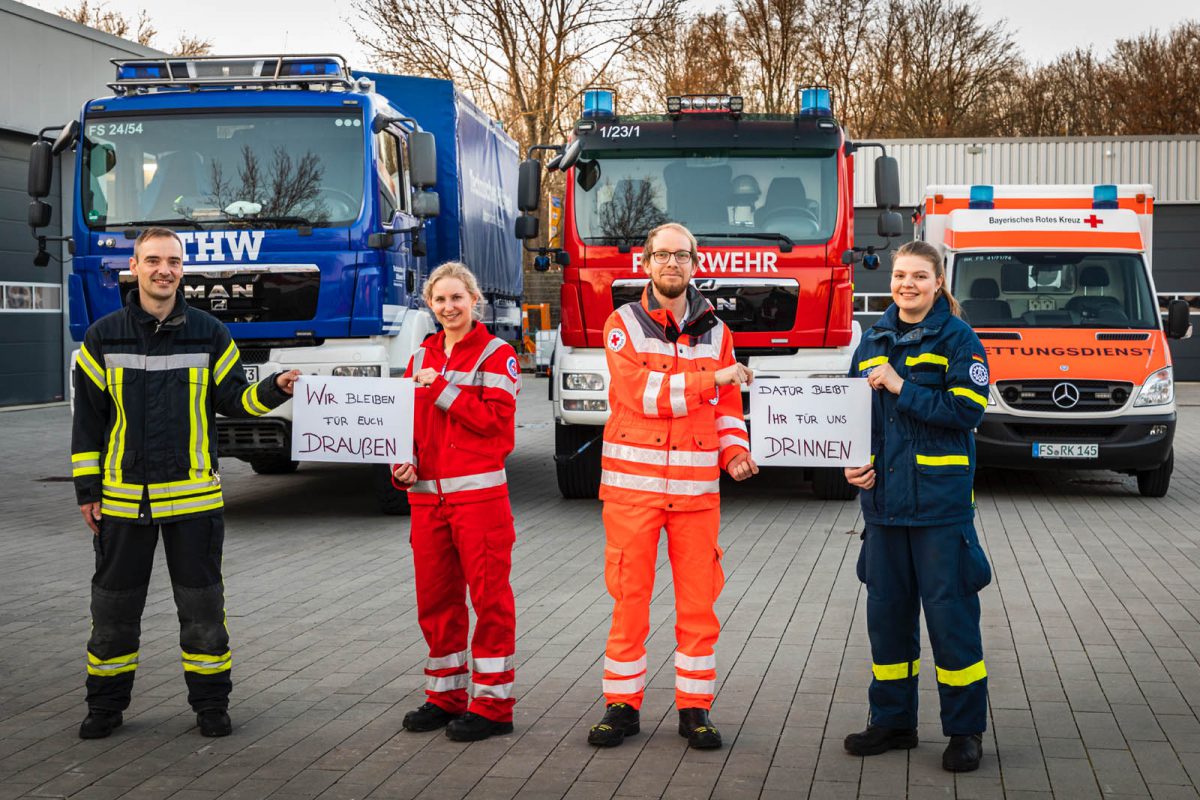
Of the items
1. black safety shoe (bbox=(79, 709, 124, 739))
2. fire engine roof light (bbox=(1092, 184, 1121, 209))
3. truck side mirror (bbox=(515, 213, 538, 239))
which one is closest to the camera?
black safety shoe (bbox=(79, 709, 124, 739))

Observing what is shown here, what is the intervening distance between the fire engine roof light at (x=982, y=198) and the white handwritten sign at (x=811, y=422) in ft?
30.2

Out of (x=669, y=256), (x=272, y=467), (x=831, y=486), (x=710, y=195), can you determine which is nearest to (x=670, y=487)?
(x=669, y=256)

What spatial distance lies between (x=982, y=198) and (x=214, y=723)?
10530 mm

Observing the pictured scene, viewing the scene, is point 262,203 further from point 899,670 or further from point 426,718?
point 899,670

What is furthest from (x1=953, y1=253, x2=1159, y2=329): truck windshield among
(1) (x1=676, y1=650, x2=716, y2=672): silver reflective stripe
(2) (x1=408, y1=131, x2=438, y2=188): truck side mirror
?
(1) (x1=676, y1=650, x2=716, y2=672): silver reflective stripe

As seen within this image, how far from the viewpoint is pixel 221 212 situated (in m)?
10.2

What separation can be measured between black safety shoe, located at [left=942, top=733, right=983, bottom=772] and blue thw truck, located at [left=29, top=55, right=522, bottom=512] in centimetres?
620

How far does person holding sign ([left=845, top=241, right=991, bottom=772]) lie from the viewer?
15.9 ft

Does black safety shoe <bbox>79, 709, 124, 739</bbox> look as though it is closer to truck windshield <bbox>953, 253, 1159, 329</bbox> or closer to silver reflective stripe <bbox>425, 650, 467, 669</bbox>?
silver reflective stripe <bbox>425, 650, 467, 669</bbox>

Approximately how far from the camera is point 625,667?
5129 mm

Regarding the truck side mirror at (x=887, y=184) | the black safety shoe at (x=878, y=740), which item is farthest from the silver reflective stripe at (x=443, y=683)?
the truck side mirror at (x=887, y=184)

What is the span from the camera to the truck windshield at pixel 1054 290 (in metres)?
13.0

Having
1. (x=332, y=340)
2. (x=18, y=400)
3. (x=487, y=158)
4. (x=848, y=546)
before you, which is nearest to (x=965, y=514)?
(x=848, y=546)

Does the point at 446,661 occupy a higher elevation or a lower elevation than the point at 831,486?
higher
